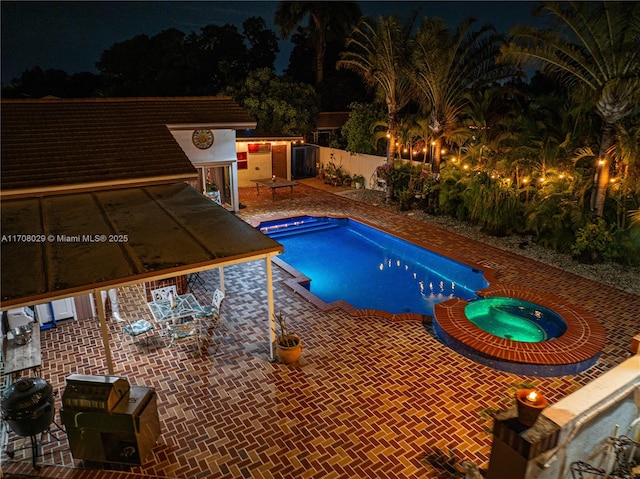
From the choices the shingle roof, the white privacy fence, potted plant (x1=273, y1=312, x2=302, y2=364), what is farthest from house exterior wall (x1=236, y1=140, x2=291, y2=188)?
potted plant (x1=273, y1=312, x2=302, y2=364)

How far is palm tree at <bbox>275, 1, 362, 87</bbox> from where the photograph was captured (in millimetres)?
29641

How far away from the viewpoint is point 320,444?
6.02 metres

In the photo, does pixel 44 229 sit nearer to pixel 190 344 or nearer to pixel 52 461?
pixel 190 344

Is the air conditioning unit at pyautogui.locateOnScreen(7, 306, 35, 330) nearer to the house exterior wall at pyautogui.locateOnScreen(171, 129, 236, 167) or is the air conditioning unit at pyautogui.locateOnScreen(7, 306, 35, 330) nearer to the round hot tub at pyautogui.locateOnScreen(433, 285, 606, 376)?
the round hot tub at pyautogui.locateOnScreen(433, 285, 606, 376)

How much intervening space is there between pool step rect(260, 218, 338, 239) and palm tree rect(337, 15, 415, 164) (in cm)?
512

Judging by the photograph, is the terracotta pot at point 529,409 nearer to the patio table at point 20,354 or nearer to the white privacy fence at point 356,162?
the patio table at point 20,354

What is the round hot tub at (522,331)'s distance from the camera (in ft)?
25.1

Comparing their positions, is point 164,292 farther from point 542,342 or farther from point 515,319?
point 515,319

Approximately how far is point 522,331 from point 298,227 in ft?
33.1

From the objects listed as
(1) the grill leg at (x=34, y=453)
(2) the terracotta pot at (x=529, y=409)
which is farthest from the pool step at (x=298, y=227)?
(2) the terracotta pot at (x=529, y=409)

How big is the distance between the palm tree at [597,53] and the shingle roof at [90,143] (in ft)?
33.7

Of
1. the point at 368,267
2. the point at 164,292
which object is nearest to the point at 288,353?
the point at 164,292

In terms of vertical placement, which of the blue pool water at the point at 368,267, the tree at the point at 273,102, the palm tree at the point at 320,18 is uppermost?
the palm tree at the point at 320,18

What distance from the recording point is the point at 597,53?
11.0 m
